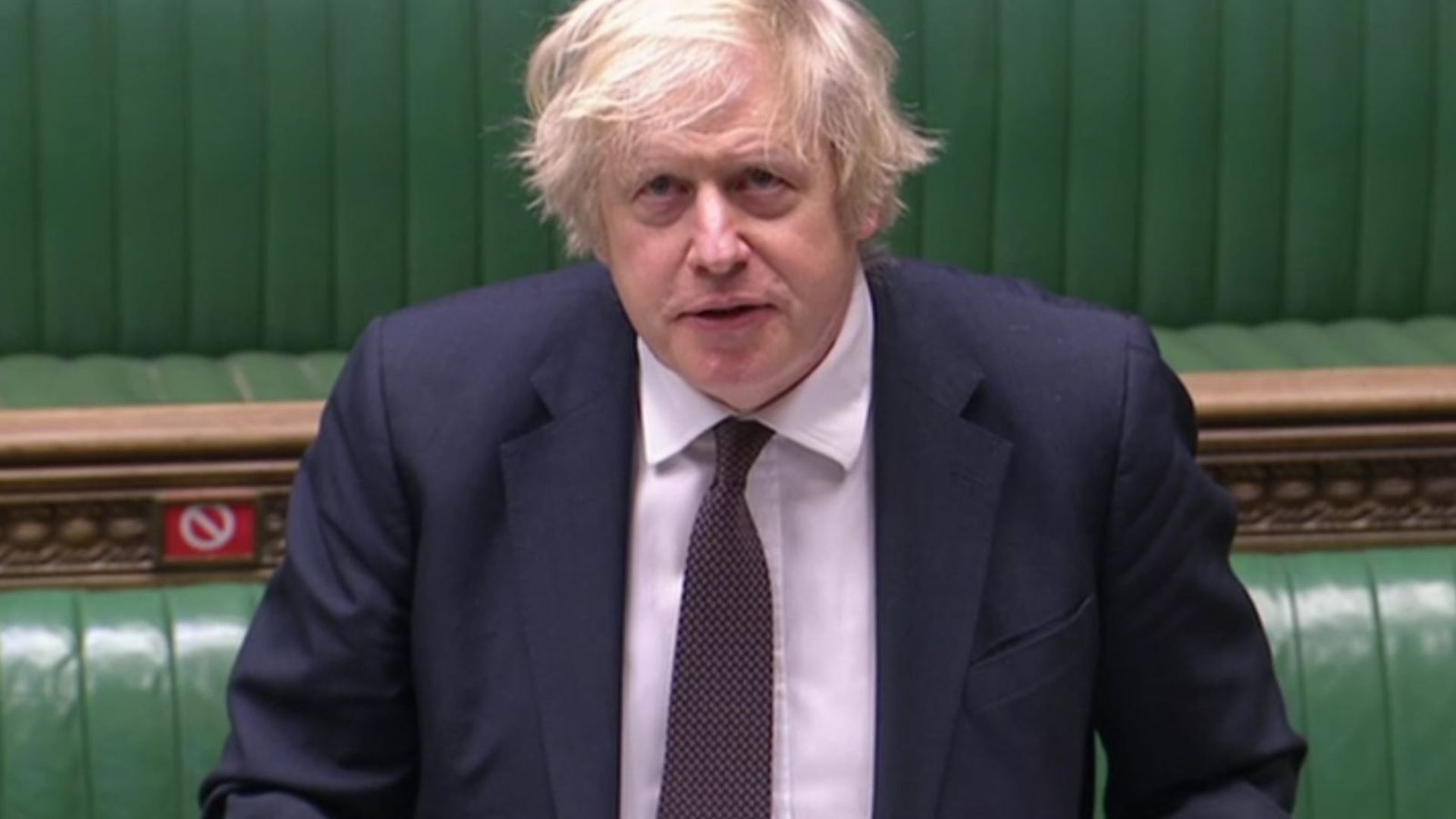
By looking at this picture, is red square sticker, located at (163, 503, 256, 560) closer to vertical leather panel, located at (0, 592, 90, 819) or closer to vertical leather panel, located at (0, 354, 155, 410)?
vertical leather panel, located at (0, 592, 90, 819)

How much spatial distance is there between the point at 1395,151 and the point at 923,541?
164 centimetres

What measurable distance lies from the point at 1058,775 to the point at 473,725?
0.92 feet

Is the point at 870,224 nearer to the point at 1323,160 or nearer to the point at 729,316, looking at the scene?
the point at 729,316

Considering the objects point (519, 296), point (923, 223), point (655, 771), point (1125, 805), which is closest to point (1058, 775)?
point (1125, 805)

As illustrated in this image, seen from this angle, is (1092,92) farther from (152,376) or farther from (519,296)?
(519,296)

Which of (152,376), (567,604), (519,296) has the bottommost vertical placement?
(152,376)

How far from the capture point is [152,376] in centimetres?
283

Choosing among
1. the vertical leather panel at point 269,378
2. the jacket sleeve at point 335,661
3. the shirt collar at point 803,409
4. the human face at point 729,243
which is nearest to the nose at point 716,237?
the human face at point 729,243

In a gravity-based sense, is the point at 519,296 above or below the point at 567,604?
above

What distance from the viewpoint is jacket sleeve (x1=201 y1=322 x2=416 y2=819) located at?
1463 millimetres

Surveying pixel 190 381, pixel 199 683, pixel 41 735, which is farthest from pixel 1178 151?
pixel 41 735

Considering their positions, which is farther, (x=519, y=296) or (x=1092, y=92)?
(x=1092, y=92)

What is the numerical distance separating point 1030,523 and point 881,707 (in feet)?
0.39

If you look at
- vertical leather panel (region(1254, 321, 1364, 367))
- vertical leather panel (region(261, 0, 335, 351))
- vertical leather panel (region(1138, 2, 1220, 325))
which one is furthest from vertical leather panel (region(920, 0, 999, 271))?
vertical leather panel (region(261, 0, 335, 351))
